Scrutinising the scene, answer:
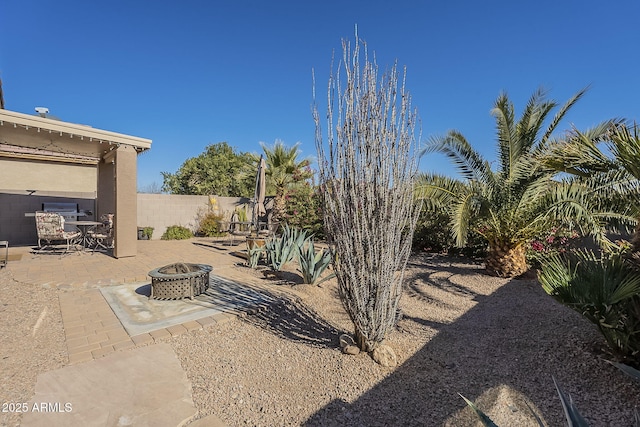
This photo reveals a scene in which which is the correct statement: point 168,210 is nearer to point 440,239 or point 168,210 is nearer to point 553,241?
point 440,239

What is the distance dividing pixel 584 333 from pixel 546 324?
528 millimetres

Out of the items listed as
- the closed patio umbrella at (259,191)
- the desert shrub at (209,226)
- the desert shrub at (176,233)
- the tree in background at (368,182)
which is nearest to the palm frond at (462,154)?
the tree in background at (368,182)

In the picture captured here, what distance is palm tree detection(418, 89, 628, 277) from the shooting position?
6.19 meters

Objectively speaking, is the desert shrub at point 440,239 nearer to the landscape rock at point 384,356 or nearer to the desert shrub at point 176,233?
the landscape rock at point 384,356

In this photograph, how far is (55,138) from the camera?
7.77 metres

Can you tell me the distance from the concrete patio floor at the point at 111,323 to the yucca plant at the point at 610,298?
131 inches

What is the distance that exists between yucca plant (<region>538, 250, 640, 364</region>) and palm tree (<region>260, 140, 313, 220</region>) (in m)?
12.0

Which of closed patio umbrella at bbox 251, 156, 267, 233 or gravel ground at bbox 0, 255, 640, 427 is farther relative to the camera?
closed patio umbrella at bbox 251, 156, 267, 233

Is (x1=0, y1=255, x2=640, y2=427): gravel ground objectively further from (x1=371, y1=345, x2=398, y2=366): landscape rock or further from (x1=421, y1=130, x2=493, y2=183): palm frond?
(x1=421, y1=130, x2=493, y2=183): palm frond

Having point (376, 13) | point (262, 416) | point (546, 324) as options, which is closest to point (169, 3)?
point (376, 13)

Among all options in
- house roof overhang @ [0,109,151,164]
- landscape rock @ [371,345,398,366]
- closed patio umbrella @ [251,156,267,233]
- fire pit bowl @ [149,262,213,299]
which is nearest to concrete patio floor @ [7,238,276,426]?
fire pit bowl @ [149,262,213,299]

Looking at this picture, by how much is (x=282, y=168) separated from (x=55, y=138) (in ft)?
27.8

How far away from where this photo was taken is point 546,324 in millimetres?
4000

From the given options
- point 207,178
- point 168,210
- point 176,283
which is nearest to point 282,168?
point 168,210
